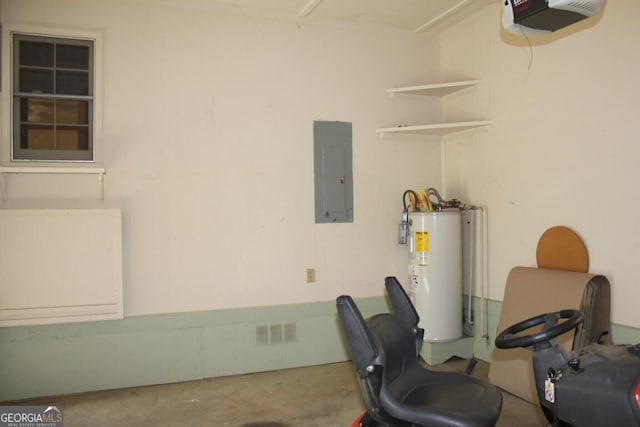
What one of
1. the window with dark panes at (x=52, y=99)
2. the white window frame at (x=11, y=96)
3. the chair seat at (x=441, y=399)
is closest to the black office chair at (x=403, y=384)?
the chair seat at (x=441, y=399)

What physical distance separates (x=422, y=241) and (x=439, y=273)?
0.31 m

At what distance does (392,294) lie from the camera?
2443 mm

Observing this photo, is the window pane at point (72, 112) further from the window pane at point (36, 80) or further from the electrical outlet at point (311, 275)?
the electrical outlet at point (311, 275)

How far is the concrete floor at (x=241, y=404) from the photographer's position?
302cm

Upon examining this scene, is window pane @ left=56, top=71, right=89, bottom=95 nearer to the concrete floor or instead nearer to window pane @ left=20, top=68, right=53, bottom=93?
window pane @ left=20, top=68, right=53, bottom=93

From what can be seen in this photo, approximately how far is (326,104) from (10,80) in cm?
249

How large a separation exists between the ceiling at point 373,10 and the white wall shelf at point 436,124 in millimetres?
593

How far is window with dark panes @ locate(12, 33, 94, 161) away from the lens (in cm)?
337

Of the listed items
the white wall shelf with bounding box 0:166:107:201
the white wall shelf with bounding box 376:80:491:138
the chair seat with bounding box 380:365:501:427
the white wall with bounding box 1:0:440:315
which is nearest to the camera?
the chair seat with bounding box 380:365:501:427

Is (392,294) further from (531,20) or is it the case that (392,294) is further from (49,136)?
(49,136)

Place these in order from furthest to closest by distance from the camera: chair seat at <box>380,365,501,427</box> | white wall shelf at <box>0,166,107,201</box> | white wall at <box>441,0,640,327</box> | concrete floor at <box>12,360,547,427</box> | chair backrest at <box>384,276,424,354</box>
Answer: white wall shelf at <box>0,166,107,201</box> < concrete floor at <box>12,360,547,427</box> < white wall at <box>441,0,640,327</box> < chair backrest at <box>384,276,424,354</box> < chair seat at <box>380,365,501,427</box>

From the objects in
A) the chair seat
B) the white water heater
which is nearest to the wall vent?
the white water heater

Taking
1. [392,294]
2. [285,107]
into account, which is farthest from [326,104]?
[392,294]

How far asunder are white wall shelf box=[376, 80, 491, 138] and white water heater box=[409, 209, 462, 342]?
2.54 feet
